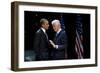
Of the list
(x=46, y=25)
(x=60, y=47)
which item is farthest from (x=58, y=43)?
(x=46, y=25)

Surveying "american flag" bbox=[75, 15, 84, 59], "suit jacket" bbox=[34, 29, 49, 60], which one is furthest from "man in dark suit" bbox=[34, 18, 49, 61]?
"american flag" bbox=[75, 15, 84, 59]

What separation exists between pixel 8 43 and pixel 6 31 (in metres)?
0.08

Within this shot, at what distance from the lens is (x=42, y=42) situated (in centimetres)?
154

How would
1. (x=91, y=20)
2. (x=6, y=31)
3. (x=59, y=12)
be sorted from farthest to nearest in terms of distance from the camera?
1. (x=91, y=20)
2. (x=59, y=12)
3. (x=6, y=31)

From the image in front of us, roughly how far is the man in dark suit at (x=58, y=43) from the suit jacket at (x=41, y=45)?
0.15 ft

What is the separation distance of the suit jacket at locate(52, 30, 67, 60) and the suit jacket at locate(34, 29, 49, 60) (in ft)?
0.20

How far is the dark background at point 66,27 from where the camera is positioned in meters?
1.50

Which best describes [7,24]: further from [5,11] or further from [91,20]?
[91,20]

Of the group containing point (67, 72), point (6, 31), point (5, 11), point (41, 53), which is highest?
point (5, 11)

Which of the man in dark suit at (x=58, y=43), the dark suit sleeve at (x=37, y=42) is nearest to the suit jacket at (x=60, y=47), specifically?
the man in dark suit at (x=58, y=43)

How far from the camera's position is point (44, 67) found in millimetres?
1531

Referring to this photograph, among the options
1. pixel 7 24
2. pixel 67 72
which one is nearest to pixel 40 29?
pixel 7 24

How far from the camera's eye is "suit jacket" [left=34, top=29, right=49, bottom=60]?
1528mm

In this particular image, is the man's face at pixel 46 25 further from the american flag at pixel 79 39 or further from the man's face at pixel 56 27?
the american flag at pixel 79 39
